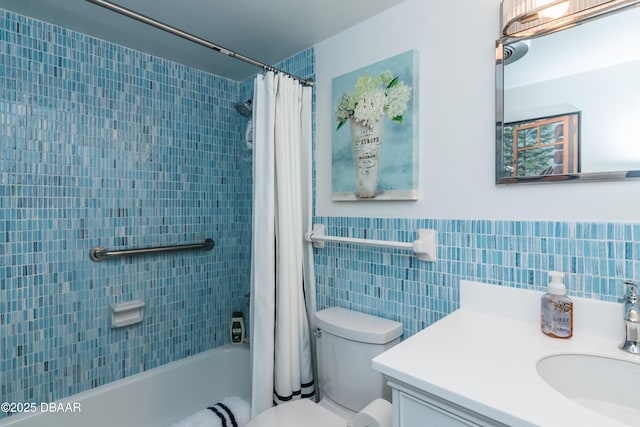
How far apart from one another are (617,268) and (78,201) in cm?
215

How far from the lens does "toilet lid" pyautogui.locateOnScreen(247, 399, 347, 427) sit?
1199mm

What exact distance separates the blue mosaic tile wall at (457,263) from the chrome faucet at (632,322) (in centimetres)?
7

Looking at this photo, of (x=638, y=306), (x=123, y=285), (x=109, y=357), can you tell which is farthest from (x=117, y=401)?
(x=638, y=306)

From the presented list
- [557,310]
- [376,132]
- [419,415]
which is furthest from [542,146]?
[419,415]

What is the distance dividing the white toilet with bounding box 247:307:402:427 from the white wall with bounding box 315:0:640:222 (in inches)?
19.2

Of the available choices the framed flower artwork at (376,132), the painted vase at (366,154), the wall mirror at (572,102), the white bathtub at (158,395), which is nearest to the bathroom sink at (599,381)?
the wall mirror at (572,102)

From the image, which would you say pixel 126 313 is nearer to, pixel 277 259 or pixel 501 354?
pixel 277 259

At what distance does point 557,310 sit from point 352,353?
72cm

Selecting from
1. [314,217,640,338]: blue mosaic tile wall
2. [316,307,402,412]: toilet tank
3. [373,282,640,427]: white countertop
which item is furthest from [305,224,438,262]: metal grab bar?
[316,307,402,412]: toilet tank

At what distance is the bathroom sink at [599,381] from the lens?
793 millimetres

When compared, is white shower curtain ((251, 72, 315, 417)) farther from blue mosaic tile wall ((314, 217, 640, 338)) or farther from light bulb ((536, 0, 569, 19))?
light bulb ((536, 0, 569, 19))

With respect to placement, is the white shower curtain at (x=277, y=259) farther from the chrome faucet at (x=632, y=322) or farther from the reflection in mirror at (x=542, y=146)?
the chrome faucet at (x=632, y=322)

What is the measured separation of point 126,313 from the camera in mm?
1734

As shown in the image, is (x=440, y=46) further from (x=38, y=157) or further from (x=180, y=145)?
(x=38, y=157)
